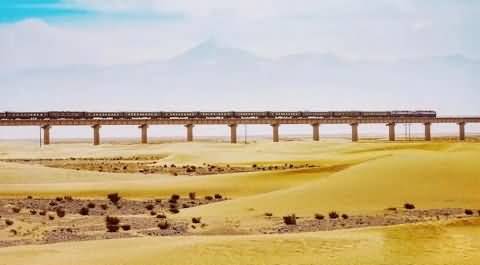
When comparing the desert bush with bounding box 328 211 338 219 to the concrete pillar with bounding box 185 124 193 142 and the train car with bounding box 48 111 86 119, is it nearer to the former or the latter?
the train car with bounding box 48 111 86 119

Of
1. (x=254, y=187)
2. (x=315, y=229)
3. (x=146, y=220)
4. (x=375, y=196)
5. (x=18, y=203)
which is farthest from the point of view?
(x=254, y=187)

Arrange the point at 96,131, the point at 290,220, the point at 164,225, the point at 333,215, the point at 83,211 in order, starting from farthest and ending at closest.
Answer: the point at 96,131, the point at 83,211, the point at 333,215, the point at 290,220, the point at 164,225

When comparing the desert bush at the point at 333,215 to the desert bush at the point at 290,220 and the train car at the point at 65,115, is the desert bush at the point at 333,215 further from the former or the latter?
the train car at the point at 65,115

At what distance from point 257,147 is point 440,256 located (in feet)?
254

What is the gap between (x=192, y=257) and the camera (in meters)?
17.5

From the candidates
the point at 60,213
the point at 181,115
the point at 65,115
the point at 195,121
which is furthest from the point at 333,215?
the point at 181,115

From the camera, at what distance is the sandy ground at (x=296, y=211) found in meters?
17.6

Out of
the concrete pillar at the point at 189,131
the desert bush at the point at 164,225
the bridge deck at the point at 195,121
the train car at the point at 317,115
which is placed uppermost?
the train car at the point at 317,115

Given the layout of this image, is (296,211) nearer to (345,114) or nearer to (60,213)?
(60,213)

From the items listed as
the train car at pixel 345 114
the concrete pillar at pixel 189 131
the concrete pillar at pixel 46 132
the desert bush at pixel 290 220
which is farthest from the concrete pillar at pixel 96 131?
the desert bush at pixel 290 220

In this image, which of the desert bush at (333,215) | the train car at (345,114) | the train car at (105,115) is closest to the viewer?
the desert bush at (333,215)

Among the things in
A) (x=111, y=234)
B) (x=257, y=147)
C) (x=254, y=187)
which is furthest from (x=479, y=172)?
(x=257, y=147)

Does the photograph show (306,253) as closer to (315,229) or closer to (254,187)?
(315,229)

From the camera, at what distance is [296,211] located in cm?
2859
